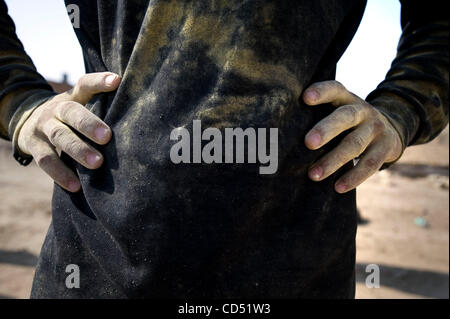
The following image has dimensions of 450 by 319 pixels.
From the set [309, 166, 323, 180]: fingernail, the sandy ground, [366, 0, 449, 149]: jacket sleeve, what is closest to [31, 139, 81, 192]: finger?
[309, 166, 323, 180]: fingernail

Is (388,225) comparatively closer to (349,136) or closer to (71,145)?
(349,136)

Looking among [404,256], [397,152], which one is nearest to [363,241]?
[404,256]

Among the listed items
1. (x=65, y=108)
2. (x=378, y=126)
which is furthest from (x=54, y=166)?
(x=378, y=126)

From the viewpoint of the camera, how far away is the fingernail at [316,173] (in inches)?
38.5

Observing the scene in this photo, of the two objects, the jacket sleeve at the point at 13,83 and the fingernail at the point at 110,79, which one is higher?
the jacket sleeve at the point at 13,83

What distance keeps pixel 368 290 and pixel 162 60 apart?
12.1 ft

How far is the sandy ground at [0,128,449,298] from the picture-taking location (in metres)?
4.12

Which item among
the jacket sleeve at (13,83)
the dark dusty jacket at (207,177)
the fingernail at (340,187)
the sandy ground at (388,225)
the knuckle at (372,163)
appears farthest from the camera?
the sandy ground at (388,225)

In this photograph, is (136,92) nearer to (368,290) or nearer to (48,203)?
(368,290)

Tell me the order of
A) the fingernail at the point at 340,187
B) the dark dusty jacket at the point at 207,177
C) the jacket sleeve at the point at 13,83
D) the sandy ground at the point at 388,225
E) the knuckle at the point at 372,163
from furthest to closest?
the sandy ground at the point at 388,225 → the jacket sleeve at the point at 13,83 → the knuckle at the point at 372,163 → the fingernail at the point at 340,187 → the dark dusty jacket at the point at 207,177

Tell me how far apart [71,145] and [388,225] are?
20.0 ft

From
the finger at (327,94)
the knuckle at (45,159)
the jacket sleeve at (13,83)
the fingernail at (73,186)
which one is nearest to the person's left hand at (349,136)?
the finger at (327,94)

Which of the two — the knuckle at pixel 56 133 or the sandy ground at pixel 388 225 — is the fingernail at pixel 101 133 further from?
the sandy ground at pixel 388 225

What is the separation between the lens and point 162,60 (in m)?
0.94
